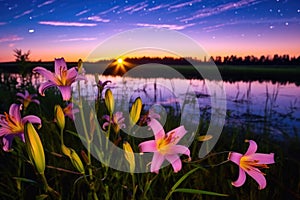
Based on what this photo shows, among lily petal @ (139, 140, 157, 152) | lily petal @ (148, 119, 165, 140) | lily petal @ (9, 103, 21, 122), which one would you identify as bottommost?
lily petal @ (139, 140, 157, 152)

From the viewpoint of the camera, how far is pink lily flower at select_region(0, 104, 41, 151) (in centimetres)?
118

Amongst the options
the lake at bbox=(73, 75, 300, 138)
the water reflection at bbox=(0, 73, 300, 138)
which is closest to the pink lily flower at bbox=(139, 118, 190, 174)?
the lake at bbox=(73, 75, 300, 138)

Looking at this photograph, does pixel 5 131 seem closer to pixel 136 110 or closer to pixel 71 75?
pixel 71 75

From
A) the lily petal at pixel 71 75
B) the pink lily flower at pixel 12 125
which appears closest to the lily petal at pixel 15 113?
the pink lily flower at pixel 12 125

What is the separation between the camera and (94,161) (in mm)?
2426

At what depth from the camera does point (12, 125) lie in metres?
1.20

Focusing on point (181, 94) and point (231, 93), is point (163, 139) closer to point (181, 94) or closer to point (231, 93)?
point (181, 94)

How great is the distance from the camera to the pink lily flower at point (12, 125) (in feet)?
3.86

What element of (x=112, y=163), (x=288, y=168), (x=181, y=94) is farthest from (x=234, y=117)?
(x=112, y=163)

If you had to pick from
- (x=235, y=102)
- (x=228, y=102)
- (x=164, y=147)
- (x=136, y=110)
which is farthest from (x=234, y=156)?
(x=228, y=102)

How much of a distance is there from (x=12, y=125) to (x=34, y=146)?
1.04 feet

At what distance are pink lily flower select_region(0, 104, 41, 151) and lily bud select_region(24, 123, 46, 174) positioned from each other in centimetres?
25

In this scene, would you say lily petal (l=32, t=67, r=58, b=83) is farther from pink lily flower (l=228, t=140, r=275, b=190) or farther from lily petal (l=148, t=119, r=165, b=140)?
pink lily flower (l=228, t=140, r=275, b=190)

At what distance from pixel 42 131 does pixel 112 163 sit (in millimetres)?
1976
